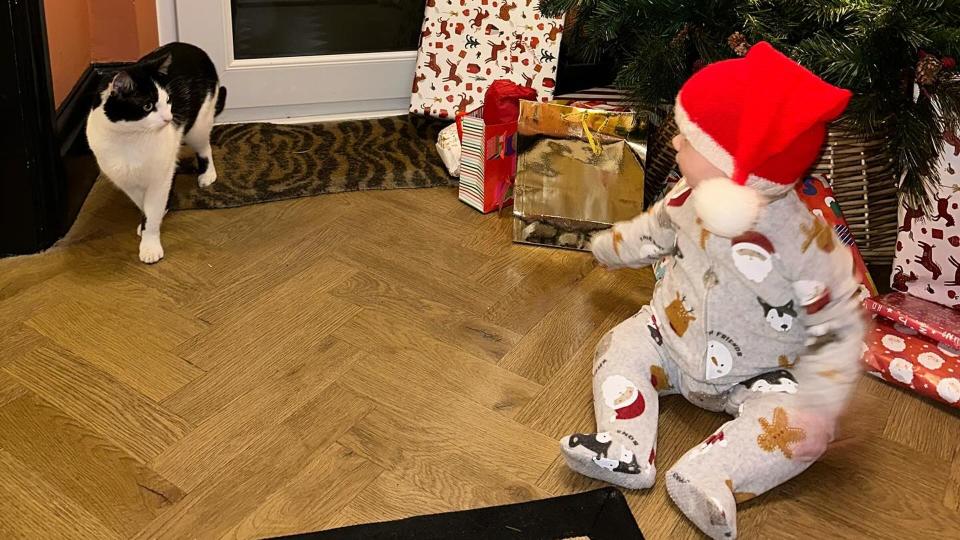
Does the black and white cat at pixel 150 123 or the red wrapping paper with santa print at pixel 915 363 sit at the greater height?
the black and white cat at pixel 150 123

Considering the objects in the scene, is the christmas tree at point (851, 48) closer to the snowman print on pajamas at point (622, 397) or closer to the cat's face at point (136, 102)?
the snowman print on pajamas at point (622, 397)

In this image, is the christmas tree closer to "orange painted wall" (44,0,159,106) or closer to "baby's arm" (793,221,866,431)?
"baby's arm" (793,221,866,431)

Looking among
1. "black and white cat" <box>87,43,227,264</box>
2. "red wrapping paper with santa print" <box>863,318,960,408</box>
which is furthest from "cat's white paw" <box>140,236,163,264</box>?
"red wrapping paper with santa print" <box>863,318,960,408</box>

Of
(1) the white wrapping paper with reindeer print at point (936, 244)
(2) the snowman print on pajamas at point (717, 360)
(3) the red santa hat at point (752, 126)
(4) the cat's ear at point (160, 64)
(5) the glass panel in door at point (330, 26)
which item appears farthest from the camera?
(5) the glass panel in door at point (330, 26)

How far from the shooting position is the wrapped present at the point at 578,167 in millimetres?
1776

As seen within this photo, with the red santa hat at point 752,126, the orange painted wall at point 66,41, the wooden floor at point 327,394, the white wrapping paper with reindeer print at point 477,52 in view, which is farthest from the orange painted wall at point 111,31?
the red santa hat at point 752,126

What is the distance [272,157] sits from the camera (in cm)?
217

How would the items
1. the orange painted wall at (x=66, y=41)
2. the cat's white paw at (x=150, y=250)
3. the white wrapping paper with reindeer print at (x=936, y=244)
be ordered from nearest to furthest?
the white wrapping paper with reindeer print at (x=936, y=244), the cat's white paw at (x=150, y=250), the orange painted wall at (x=66, y=41)

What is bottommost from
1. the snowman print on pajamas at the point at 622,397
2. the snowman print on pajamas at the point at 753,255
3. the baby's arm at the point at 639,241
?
the snowman print on pajamas at the point at 622,397

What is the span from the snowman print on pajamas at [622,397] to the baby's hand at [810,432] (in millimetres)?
227

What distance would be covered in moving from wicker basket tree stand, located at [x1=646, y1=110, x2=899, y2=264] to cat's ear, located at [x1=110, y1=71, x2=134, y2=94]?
1301 mm

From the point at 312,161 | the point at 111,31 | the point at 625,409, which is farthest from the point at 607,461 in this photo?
the point at 111,31

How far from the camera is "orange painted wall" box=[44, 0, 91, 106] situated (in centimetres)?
186

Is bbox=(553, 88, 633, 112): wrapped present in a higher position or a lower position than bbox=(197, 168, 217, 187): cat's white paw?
higher
